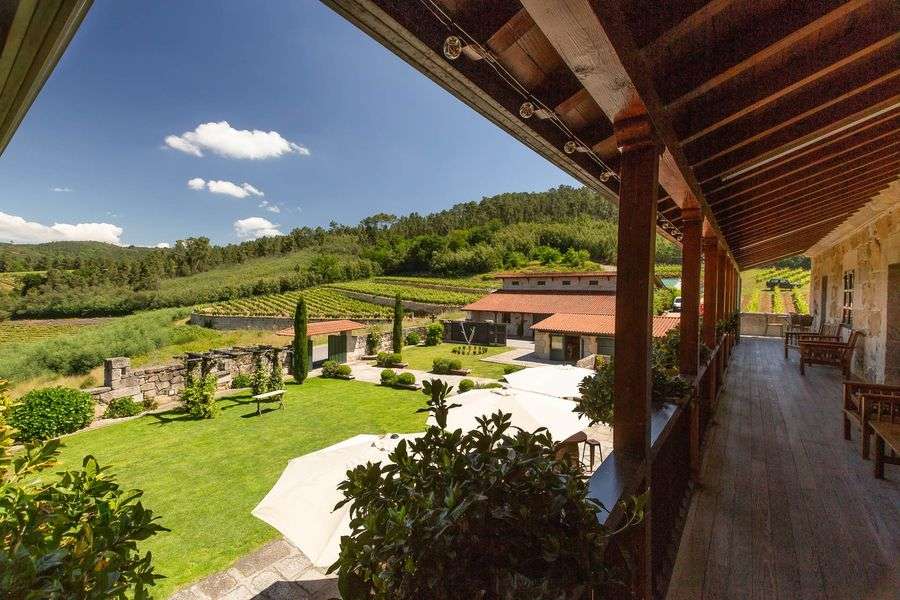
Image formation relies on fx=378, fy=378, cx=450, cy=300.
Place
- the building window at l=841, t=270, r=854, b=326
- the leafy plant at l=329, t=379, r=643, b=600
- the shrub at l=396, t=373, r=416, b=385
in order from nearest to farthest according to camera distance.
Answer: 1. the leafy plant at l=329, t=379, r=643, b=600
2. the building window at l=841, t=270, r=854, b=326
3. the shrub at l=396, t=373, r=416, b=385

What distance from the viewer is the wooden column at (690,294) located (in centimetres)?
384

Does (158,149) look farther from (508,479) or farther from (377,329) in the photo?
(508,479)

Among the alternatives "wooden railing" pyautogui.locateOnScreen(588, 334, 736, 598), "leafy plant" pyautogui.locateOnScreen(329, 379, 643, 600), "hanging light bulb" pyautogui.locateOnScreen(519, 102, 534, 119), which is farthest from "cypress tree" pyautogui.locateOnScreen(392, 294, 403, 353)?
"leafy plant" pyautogui.locateOnScreen(329, 379, 643, 600)

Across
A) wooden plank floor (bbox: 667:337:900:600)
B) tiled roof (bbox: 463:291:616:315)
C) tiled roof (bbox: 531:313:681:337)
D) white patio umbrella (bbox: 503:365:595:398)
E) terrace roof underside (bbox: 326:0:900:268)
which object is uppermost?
terrace roof underside (bbox: 326:0:900:268)

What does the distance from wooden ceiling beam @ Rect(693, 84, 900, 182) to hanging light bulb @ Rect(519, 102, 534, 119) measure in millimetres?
1868

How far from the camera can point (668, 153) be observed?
2.32 meters

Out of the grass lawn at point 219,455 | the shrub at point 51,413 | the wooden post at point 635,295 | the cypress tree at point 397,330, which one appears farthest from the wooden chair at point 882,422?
the cypress tree at point 397,330

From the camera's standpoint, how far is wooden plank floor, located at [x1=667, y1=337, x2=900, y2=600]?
2.38m

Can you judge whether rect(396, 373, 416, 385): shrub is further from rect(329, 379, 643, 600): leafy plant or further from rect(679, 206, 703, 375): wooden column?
rect(329, 379, 643, 600): leafy plant

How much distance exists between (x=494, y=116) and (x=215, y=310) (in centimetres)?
4721

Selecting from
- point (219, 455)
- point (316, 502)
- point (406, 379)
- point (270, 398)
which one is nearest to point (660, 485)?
point (316, 502)

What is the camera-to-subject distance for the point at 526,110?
1.83 metres

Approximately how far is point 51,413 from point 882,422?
48.8 feet

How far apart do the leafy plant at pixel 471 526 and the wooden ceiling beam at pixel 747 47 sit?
1977 millimetres
